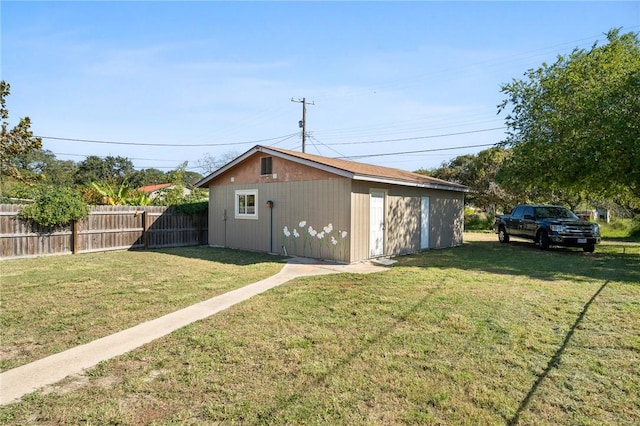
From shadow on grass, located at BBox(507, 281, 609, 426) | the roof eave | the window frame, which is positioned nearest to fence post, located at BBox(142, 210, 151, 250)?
the window frame

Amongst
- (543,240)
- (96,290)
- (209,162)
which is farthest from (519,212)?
(209,162)

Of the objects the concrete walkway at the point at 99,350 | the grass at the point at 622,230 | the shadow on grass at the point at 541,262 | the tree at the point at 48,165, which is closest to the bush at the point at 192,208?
the shadow on grass at the point at 541,262

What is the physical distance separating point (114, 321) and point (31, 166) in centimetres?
5323

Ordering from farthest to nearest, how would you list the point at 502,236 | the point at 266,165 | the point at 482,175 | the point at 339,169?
the point at 482,175
the point at 502,236
the point at 266,165
the point at 339,169

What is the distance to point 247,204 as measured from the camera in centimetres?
1360

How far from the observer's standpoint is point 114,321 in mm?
5219

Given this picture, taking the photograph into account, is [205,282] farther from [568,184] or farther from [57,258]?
[568,184]

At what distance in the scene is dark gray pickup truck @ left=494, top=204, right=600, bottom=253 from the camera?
43.9 ft

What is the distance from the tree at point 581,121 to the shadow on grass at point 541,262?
270 centimetres

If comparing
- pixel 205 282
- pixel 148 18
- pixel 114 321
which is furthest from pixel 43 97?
pixel 114 321

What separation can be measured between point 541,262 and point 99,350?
10.9 metres

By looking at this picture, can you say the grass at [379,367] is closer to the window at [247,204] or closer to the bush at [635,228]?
the window at [247,204]

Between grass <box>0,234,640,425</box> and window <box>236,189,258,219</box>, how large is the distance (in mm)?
7022

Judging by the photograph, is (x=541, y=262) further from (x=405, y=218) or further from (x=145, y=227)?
(x=145, y=227)
